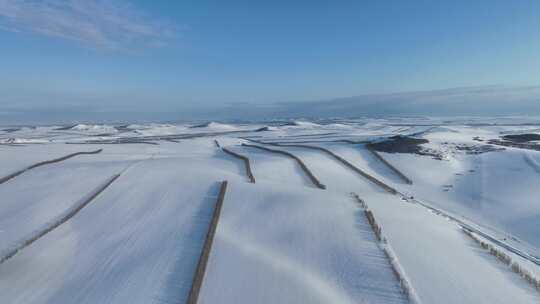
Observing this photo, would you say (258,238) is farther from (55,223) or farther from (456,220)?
(456,220)

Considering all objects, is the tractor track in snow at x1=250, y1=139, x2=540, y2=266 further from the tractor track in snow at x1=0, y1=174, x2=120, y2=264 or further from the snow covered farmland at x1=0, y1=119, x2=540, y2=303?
the tractor track in snow at x1=0, y1=174, x2=120, y2=264

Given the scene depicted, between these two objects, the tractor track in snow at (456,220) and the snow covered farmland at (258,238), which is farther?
the tractor track in snow at (456,220)

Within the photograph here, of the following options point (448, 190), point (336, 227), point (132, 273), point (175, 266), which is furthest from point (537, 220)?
point (132, 273)

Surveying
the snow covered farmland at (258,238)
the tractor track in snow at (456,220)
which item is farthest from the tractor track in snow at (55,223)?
the tractor track in snow at (456,220)

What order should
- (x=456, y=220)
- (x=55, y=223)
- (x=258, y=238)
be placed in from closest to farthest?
1. (x=258, y=238)
2. (x=55, y=223)
3. (x=456, y=220)

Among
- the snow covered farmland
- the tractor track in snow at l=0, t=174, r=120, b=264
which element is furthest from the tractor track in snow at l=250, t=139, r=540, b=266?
the tractor track in snow at l=0, t=174, r=120, b=264

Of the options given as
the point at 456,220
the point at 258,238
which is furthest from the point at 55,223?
the point at 456,220

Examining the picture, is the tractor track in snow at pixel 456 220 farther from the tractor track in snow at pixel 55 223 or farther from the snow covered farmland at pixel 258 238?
the tractor track in snow at pixel 55 223

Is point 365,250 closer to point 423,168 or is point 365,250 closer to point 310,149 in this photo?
point 423,168
